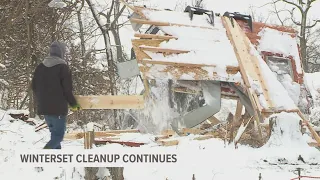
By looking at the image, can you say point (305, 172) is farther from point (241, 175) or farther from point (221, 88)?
point (221, 88)

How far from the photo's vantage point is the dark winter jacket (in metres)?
4.61

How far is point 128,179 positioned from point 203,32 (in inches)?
190

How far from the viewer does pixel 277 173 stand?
5.53 metres

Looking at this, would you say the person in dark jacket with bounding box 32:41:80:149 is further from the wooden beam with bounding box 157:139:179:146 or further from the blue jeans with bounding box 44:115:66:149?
the wooden beam with bounding box 157:139:179:146

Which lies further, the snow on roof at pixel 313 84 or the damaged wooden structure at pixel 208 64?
the snow on roof at pixel 313 84

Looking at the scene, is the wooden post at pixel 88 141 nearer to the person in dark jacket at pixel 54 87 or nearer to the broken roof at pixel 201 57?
the person in dark jacket at pixel 54 87

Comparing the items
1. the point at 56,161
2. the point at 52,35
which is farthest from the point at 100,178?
the point at 52,35

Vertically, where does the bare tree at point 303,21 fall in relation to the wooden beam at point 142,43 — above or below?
above

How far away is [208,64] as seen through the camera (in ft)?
27.7

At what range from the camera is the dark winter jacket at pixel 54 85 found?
4605mm

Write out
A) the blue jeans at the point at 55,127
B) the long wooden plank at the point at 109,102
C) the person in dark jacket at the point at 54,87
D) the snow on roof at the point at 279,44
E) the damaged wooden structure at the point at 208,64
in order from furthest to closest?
1. the snow on roof at the point at 279,44
2. the damaged wooden structure at the point at 208,64
3. the long wooden plank at the point at 109,102
4. the blue jeans at the point at 55,127
5. the person in dark jacket at the point at 54,87

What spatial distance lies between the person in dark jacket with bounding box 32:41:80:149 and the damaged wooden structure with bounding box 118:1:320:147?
11.8ft

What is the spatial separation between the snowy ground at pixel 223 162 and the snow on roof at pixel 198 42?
1.66m

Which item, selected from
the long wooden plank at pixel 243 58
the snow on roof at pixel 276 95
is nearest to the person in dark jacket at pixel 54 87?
the long wooden plank at pixel 243 58
